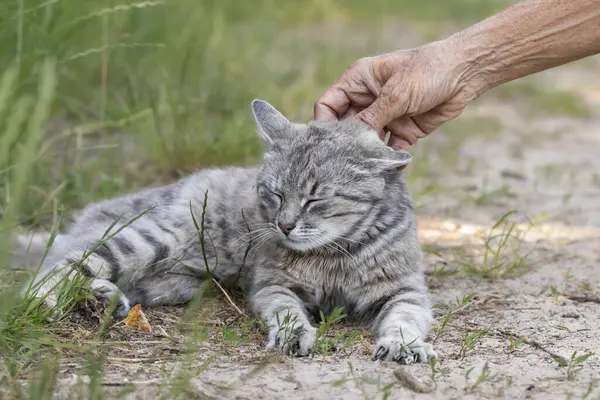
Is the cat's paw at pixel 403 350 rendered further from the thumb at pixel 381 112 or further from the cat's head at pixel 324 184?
the thumb at pixel 381 112

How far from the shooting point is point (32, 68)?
471cm

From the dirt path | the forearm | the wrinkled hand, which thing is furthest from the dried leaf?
the forearm

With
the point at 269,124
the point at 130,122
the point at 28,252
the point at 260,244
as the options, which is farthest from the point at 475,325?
the point at 130,122

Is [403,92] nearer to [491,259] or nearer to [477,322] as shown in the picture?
[477,322]

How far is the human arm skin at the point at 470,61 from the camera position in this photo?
13.1ft

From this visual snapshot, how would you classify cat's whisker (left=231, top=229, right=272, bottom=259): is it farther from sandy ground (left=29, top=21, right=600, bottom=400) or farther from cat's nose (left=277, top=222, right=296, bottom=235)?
sandy ground (left=29, top=21, right=600, bottom=400)

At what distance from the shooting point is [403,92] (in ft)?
12.6

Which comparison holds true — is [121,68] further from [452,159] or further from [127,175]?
[452,159]

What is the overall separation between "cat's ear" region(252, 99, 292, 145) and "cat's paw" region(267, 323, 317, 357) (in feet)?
3.10

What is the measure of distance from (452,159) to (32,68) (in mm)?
3136

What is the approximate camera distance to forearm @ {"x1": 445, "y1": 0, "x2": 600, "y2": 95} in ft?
13.4

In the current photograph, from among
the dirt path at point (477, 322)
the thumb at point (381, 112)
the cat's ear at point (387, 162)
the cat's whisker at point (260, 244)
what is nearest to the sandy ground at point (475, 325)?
the dirt path at point (477, 322)

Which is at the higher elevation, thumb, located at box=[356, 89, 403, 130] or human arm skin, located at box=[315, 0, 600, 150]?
human arm skin, located at box=[315, 0, 600, 150]

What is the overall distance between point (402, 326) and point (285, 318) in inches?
17.6
